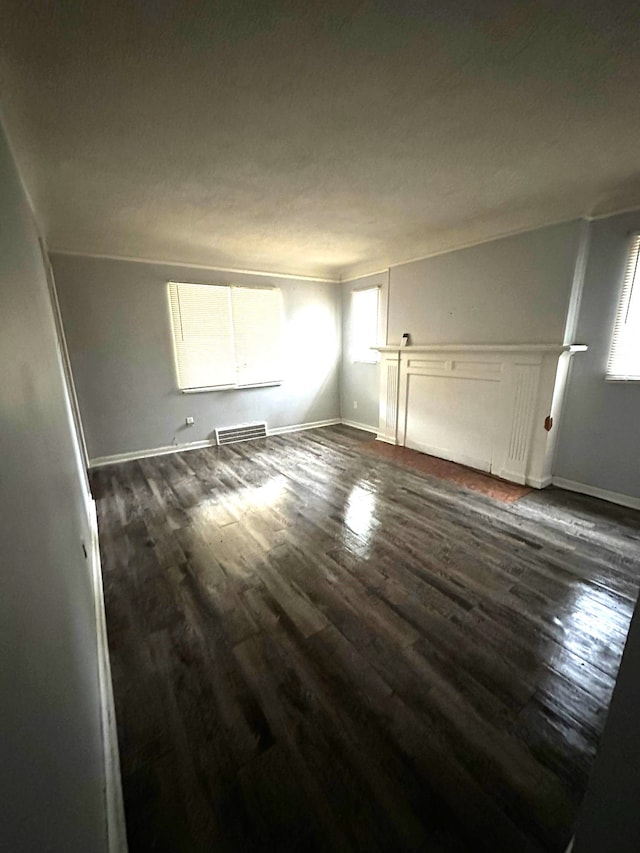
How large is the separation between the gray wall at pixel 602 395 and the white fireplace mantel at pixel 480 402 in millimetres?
135

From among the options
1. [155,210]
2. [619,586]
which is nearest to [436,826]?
[619,586]

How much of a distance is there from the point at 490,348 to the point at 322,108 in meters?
2.69

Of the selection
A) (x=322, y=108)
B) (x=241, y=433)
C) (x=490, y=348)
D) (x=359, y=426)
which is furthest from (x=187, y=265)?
(x=490, y=348)

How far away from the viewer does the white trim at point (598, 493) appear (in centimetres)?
299

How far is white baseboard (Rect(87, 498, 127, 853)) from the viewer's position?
1.01 metres

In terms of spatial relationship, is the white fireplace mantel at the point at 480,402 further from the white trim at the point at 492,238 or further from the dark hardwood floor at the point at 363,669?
the white trim at the point at 492,238

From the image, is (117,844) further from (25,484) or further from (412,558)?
(412,558)

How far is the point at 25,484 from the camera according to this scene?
0.77 m

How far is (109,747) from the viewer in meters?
1.25

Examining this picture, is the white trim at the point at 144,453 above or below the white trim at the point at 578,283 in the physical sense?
below

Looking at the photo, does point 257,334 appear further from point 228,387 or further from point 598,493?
point 598,493

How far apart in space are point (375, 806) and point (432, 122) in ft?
9.63

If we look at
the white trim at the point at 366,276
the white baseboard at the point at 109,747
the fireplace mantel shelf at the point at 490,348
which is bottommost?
the white baseboard at the point at 109,747

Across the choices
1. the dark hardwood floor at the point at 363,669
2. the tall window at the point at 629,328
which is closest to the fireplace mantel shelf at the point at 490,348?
the tall window at the point at 629,328
